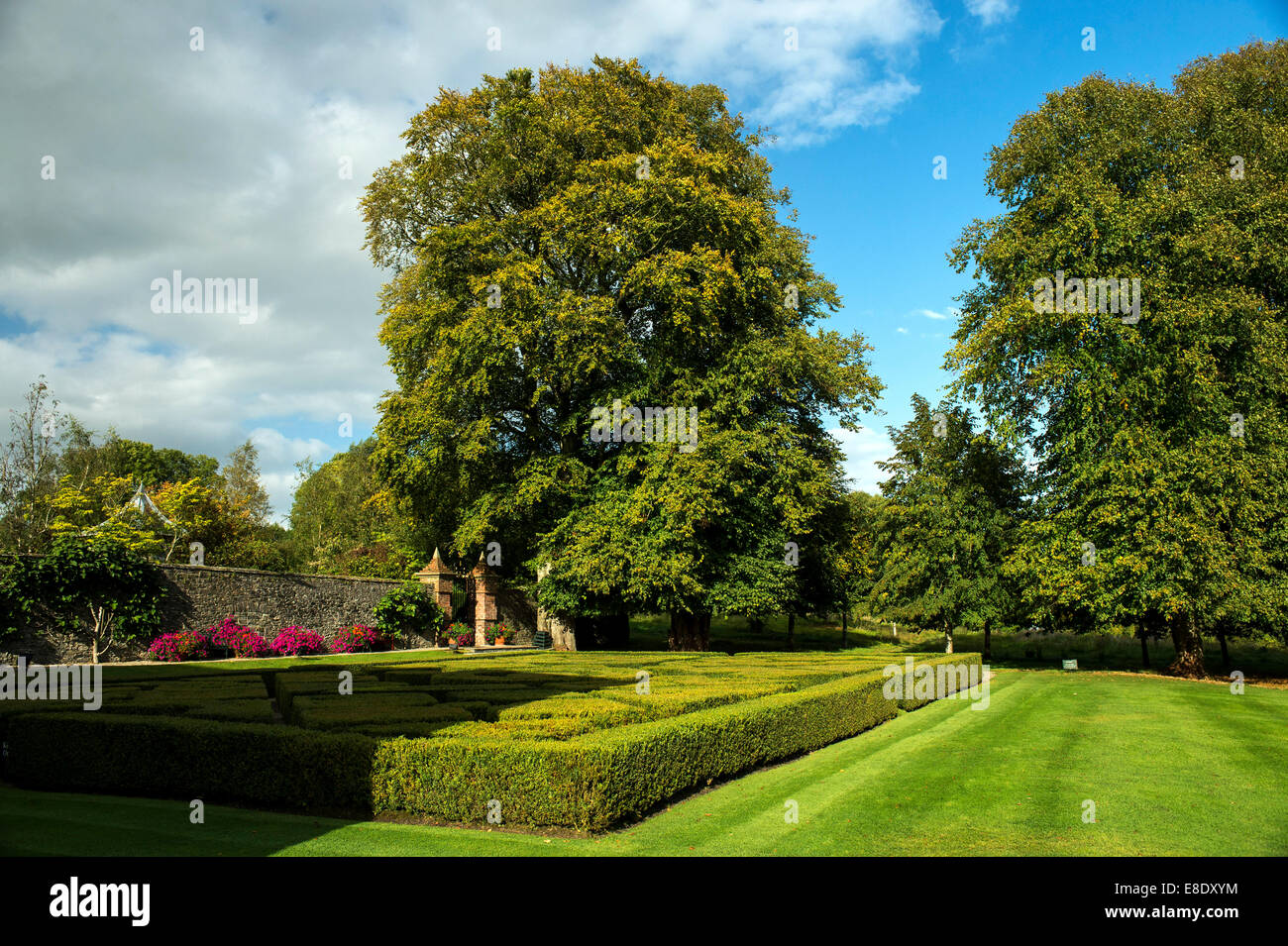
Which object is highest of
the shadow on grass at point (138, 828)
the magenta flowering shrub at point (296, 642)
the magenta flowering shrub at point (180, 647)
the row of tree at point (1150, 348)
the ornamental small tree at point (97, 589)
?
the row of tree at point (1150, 348)

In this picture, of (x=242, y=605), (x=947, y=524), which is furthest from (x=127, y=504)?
(x=947, y=524)

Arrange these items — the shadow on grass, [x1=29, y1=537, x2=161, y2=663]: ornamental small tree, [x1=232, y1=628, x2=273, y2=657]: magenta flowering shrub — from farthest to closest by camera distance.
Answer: [x1=232, y1=628, x2=273, y2=657]: magenta flowering shrub < [x1=29, y1=537, x2=161, y2=663]: ornamental small tree < the shadow on grass

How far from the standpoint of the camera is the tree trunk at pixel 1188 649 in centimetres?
2348

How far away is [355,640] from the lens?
24719mm

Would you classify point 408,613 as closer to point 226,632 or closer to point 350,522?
point 226,632

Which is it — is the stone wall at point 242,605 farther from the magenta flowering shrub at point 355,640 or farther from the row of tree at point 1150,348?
the row of tree at point 1150,348

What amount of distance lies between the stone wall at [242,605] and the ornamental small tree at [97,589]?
1.03ft

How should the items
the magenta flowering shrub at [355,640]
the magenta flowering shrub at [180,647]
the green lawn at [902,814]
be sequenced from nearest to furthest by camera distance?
the green lawn at [902,814]
the magenta flowering shrub at [180,647]
the magenta flowering shrub at [355,640]

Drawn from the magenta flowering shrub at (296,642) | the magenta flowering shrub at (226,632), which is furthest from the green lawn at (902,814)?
Result: the magenta flowering shrub at (296,642)

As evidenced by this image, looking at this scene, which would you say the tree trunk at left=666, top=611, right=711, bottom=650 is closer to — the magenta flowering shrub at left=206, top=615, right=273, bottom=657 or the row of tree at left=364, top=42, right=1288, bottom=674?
the row of tree at left=364, top=42, right=1288, bottom=674

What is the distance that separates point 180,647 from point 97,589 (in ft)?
8.21

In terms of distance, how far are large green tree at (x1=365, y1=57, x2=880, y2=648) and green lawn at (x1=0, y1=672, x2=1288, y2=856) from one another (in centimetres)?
1256

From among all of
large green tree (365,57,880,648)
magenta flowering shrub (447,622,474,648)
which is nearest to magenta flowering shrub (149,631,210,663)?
large green tree (365,57,880,648)

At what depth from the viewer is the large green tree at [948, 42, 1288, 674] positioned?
21.2 m
